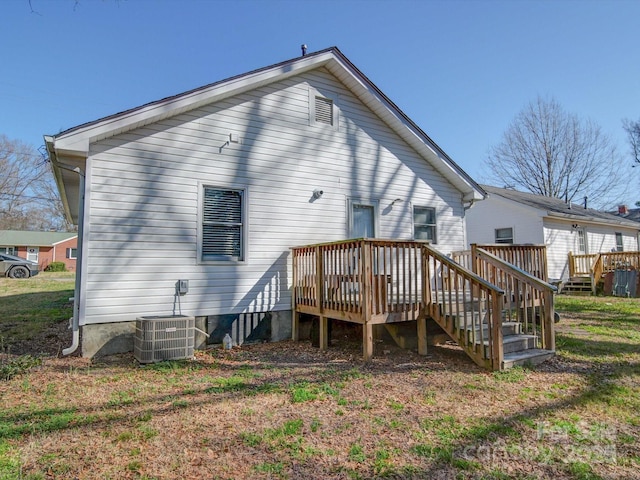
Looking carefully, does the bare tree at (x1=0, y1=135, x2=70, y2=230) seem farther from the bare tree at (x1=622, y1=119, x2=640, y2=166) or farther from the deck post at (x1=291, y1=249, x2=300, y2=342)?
the bare tree at (x1=622, y1=119, x2=640, y2=166)

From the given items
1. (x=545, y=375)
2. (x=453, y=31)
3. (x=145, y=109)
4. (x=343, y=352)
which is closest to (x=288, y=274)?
(x=343, y=352)

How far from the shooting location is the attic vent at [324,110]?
26.4 ft

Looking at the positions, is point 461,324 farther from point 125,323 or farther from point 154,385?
point 125,323

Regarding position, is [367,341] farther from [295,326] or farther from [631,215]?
[631,215]

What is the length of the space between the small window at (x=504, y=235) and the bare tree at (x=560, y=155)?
1396 cm

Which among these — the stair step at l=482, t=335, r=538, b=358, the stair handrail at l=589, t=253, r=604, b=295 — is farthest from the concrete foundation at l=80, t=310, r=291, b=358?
the stair handrail at l=589, t=253, r=604, b=295

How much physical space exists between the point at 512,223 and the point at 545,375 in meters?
13.2

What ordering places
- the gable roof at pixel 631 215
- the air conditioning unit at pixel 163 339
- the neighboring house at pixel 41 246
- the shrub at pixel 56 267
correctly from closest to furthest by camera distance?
the air conditioning unit at pixel 163 339 → the gable roof at pixel 631 215 → the shrub at pixel 56 267 → the neighboring house at pixel 41 246

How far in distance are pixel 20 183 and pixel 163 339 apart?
35364 millimetres

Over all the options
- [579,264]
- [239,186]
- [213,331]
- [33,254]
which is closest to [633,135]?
[579,264]

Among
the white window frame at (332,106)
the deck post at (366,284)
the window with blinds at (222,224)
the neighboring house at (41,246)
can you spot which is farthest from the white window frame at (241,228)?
the neighboring house at (41,246)

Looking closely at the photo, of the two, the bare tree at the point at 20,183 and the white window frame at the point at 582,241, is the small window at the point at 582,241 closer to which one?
the white window frame at the point at 582,241

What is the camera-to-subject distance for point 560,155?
2727cm

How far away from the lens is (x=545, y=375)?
4.93m
